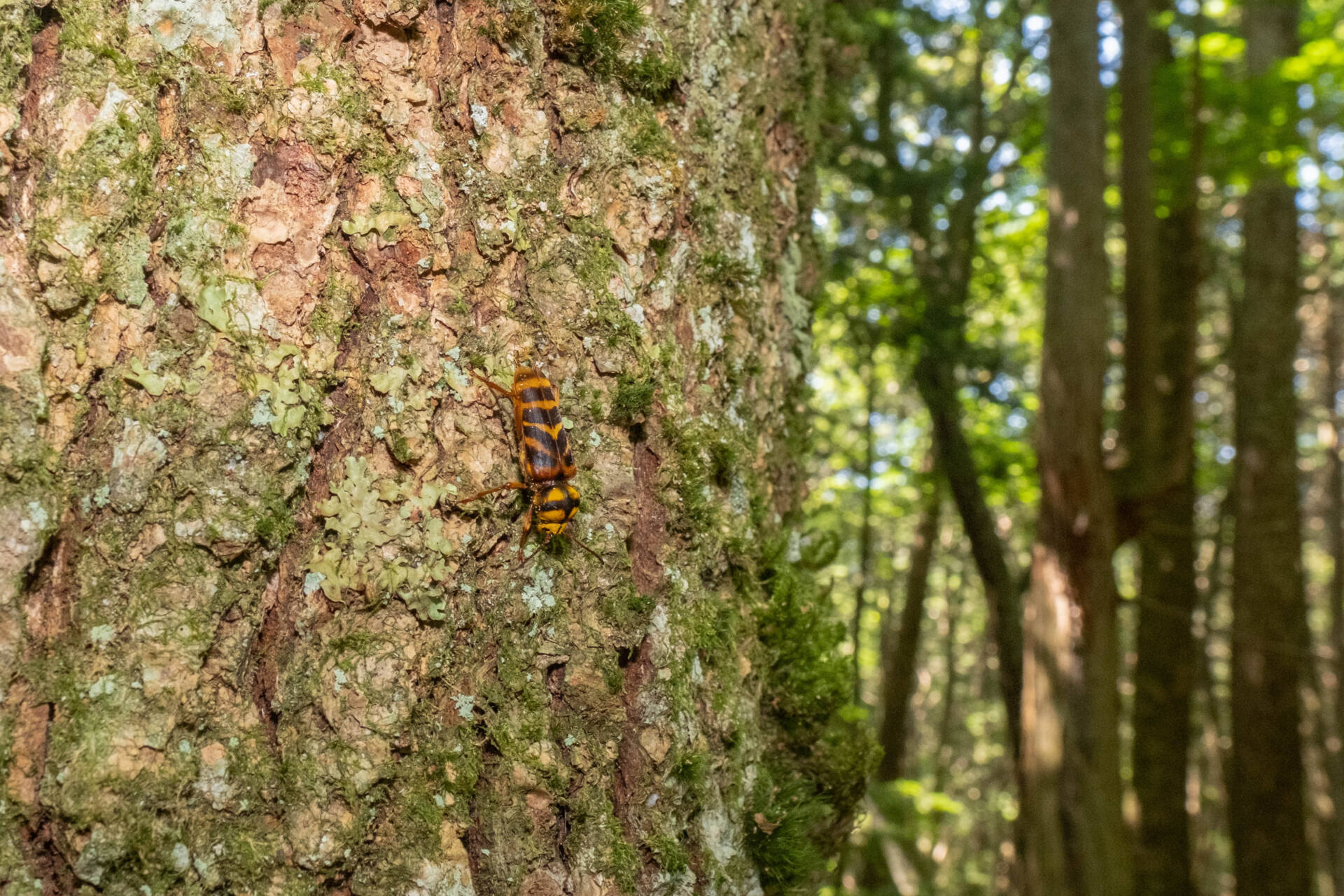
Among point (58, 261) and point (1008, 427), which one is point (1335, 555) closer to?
point (1008, 427)

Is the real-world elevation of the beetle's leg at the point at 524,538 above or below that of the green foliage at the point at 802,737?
above

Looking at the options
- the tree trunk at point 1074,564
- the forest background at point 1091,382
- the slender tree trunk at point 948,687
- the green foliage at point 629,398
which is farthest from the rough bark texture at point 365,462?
the slender tree trunk at point 948,687

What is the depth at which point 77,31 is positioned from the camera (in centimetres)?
146

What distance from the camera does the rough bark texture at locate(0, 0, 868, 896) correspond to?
1.39 m

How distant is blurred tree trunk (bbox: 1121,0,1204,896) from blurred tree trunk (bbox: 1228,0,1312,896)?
22.6 inches

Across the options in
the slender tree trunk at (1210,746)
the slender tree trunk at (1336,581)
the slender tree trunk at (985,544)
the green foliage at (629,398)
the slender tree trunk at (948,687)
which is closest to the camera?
the green foliage at (629,398)

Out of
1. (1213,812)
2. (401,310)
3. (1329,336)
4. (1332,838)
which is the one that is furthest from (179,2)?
(1213,812)

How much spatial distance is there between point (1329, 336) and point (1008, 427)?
11322mm

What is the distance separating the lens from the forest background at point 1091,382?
227 inches

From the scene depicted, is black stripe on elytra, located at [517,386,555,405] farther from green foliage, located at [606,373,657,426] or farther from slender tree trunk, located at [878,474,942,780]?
slender tree trunk, located at [878,474,942,780]

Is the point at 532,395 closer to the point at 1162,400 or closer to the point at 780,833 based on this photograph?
the point at 780,833

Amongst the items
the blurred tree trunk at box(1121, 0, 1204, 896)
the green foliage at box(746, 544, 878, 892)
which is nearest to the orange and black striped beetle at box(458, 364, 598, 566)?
the green foliage at box(746, 544, 878, 892)

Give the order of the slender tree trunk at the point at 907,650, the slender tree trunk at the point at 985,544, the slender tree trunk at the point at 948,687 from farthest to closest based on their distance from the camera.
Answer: the slender tree trunk at the point at 948,687 < the slender tree trunk at the point at 907,650 < the slender tree trunk at the point at 985,544

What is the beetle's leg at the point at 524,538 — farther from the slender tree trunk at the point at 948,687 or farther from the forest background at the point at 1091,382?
the slender tree trunk at the point at 948,687
